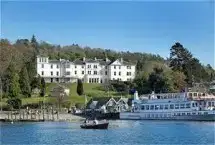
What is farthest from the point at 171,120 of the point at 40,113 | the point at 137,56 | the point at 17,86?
the point at 137,56

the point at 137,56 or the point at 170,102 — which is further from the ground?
the point at 137,56

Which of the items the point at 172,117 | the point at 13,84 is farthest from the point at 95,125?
the point at 13,84

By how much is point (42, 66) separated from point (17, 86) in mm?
27664

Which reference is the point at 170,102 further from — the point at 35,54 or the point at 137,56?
the point at 137,56

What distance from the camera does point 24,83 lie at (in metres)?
97.6

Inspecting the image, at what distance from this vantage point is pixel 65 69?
126m

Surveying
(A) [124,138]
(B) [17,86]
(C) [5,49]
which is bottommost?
(A) [124,138]

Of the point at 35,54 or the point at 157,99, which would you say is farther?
the point at 35,54

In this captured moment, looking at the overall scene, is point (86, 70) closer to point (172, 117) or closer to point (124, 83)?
point (124, 83)

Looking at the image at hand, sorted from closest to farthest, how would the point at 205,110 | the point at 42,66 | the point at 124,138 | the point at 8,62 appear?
1. the point at 124,138
2. the point at 205,110
3. the point at 8,62
4. the point at 42,66

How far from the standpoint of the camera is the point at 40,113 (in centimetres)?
8731

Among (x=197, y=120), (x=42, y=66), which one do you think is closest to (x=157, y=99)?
(x=197, y=120)

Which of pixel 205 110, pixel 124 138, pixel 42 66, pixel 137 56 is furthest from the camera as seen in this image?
pixel 137 56

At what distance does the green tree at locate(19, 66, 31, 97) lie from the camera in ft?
320
